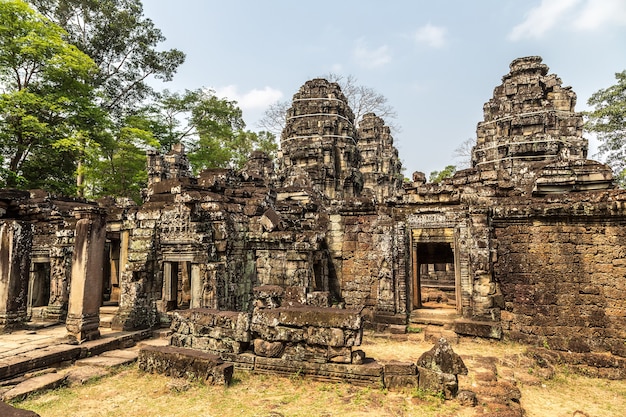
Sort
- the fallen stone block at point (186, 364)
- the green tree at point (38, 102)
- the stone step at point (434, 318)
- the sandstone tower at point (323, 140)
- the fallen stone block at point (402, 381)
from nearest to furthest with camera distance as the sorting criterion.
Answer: the fallen stone block at point (402, 381), the fallen stone block at point (186, 364), the stone step at point (434, 318), the green tree at point (38, 102), the sandstone tower at point (323, 140)

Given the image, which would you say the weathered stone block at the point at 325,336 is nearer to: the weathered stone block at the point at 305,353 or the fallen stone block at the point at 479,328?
the weathered stone block at the point at 305,353

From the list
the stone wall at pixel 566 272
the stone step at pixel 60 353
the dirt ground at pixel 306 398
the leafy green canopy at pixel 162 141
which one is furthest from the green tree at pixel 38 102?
the stone wall at pixel 566 272

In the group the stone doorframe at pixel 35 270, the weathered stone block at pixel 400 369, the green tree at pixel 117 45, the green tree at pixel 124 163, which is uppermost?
the green tree at pixel 117 45

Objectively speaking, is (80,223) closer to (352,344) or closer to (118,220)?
(118,220)

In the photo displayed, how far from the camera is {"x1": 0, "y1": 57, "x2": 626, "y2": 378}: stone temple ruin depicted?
24.4 ft

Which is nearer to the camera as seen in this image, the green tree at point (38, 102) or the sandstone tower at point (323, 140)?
the green tree at point (38, 102)

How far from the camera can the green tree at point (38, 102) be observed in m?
16.1

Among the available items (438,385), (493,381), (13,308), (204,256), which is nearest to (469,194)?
(493,381)

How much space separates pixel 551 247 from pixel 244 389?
25.4 ft

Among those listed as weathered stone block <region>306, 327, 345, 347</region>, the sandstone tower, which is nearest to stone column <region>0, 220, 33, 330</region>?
weathered stone block <region>306, 327, 345, 347</region>

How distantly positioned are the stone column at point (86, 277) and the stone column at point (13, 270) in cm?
287

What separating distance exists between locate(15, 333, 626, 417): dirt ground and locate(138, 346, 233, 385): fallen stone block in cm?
15

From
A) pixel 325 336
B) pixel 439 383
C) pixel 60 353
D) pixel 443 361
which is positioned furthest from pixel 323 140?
pixel 439 383

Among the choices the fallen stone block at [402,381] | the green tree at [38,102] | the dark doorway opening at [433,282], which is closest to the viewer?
the fallen stone block at [402,381]
